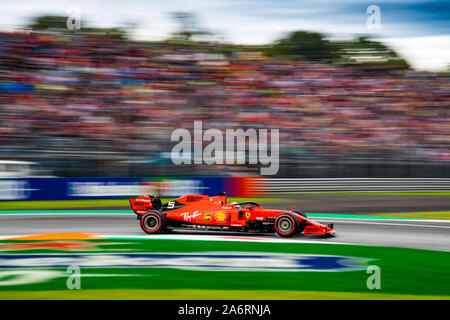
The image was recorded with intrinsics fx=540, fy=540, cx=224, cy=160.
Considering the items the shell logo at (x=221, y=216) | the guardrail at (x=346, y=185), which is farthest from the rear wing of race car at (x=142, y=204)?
the guardrail at (x=346, y=185)

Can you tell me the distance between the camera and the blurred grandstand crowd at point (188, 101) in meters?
17.1

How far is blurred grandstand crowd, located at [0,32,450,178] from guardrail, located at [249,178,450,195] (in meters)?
0.88

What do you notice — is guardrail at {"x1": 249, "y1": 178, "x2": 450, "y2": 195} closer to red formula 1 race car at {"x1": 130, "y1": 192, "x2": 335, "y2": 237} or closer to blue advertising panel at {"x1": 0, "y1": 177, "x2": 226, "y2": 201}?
blue advertising panel at {"x1": 0, "y1": 177, "x2": 226, "y2": 201}

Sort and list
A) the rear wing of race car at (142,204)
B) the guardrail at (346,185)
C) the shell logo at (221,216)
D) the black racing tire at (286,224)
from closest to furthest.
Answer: the black racing tire at (286,224)
the shell logo at (221,216)
the rear wing of race car at (142,204)
the guardrail at (346,185)

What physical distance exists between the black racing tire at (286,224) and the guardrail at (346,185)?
27.6 ft

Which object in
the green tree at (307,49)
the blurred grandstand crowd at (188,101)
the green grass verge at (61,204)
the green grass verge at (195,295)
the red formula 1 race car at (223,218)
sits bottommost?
the green grass verge at (195,295)

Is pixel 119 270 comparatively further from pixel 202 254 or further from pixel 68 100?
pixel 68 100

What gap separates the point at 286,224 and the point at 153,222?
2373 mm

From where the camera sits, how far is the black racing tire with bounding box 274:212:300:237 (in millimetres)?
8883

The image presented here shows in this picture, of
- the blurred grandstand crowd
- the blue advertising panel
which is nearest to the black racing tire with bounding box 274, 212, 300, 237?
the blue advertising panel

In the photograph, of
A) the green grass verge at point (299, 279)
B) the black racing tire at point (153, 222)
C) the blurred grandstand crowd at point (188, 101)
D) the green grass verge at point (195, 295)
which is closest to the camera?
the green grass verge at point (195, 295)

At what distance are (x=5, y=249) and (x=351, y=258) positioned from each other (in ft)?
16.9

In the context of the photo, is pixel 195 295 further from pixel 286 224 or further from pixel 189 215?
pixel 189 215

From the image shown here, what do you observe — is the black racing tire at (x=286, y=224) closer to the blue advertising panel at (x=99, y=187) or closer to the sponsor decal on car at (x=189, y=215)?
the sponsor decal on car at (x=189, y=215)
